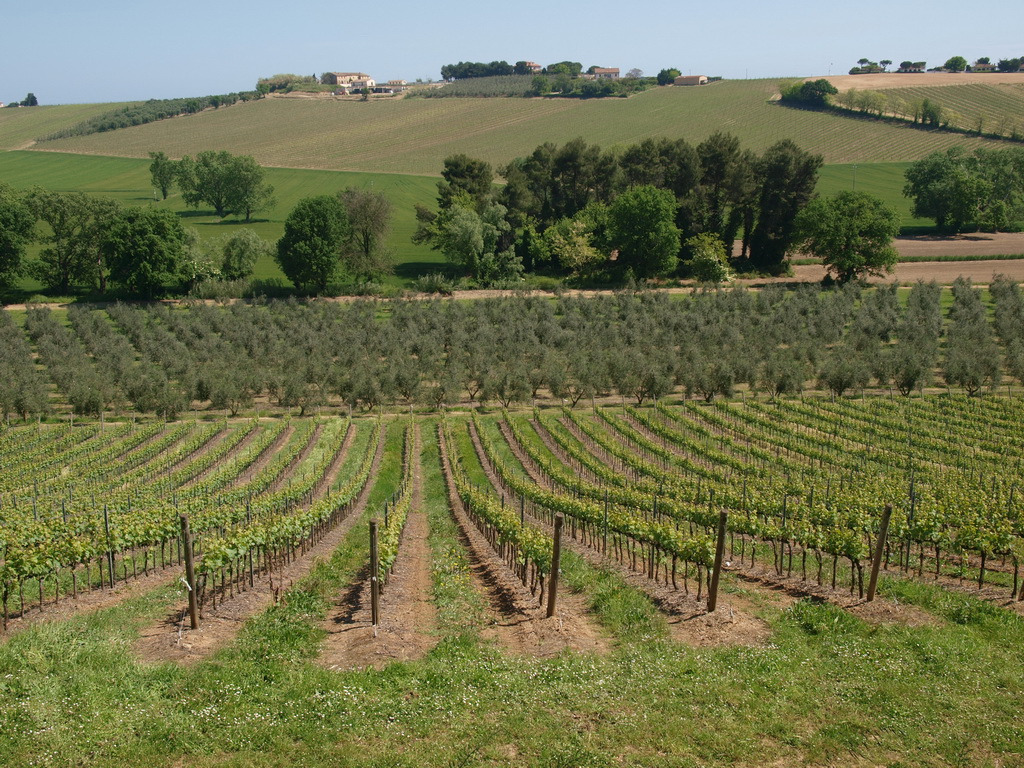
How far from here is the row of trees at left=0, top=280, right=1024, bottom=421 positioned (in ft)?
133

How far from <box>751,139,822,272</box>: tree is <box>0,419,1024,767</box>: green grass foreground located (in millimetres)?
73519

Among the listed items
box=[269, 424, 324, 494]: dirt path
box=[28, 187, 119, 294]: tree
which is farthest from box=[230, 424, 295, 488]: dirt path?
box=[28, 187, 119, 294]: tree

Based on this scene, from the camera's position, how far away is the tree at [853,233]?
71.6 meters

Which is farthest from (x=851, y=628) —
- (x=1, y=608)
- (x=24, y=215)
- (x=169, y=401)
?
(x=24, y=215)

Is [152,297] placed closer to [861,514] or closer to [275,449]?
[275,449]

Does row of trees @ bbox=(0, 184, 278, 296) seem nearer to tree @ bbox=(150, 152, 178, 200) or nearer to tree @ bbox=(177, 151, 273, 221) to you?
tree @ bbox=(177, 151, 273, 221)

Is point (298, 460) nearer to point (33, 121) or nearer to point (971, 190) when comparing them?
point (971, 190)

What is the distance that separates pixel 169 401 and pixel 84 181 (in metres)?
111

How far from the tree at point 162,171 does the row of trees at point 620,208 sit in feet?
181

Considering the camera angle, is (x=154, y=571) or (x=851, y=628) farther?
(x=154, y=571)

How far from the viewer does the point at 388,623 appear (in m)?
12.2

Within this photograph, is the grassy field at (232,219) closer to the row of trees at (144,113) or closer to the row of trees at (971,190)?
the row of trees at (144,113)

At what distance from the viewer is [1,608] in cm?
1403

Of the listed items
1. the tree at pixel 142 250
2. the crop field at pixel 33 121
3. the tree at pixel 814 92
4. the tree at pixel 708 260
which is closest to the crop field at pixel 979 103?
the tree at pixel 814 92
